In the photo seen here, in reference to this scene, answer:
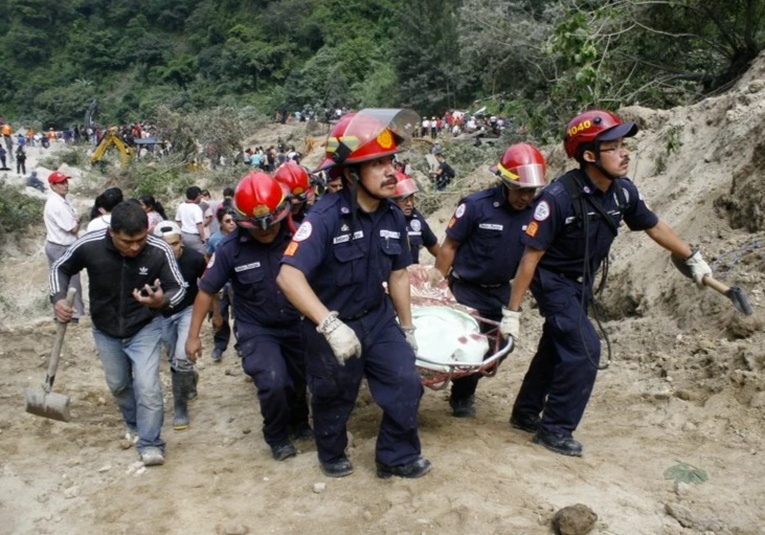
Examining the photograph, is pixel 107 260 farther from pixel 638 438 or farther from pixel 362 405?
pixel 638 438

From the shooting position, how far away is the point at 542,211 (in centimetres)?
404

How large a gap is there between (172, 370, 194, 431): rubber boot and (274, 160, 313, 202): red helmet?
1.67 metres

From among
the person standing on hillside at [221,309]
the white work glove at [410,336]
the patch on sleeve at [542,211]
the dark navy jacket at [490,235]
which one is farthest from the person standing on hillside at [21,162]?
the patch on sleeve at [542,211]

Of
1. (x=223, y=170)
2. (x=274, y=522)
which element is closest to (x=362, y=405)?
(x=274, y=522)

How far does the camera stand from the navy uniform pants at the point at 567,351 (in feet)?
13.5

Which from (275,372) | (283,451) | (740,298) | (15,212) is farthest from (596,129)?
(15,212)

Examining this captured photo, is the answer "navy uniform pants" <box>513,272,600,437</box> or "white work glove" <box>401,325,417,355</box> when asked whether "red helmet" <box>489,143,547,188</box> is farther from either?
"white work glove" <box>401,325,417,355</box>

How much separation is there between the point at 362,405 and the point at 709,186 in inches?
158

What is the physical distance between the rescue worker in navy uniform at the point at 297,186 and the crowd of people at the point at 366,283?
3.36 feet

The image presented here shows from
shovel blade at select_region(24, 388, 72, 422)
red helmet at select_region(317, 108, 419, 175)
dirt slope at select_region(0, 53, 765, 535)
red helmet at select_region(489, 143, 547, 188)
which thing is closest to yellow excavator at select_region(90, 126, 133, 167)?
dirt slope at select_region(0, 53, 765, 535)

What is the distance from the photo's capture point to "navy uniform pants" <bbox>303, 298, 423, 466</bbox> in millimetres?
3877

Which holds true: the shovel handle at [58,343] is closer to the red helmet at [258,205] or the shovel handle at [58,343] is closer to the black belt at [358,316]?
the red helmet at [258,205]

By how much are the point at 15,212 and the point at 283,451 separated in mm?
15694

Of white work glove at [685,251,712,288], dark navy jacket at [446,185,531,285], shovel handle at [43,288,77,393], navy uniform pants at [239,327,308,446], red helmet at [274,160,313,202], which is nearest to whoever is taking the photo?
white work glove at [685,251,712,288]
